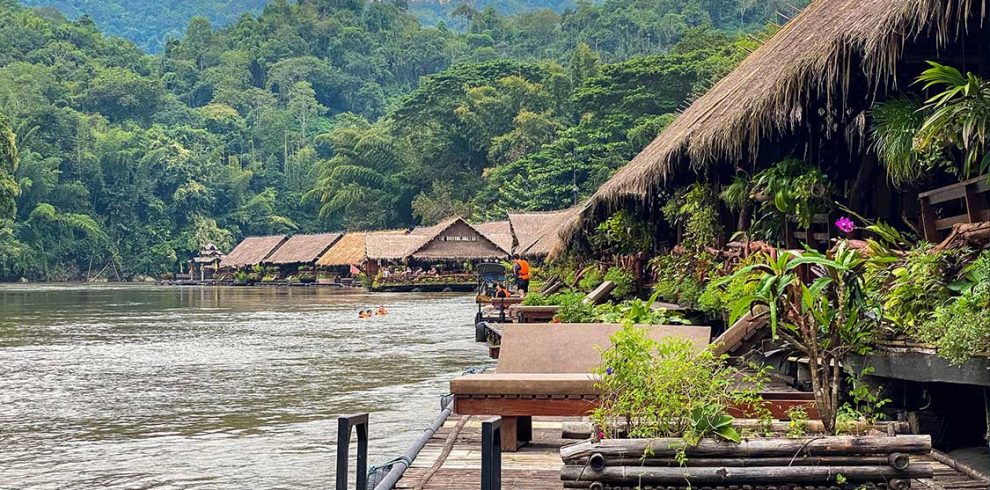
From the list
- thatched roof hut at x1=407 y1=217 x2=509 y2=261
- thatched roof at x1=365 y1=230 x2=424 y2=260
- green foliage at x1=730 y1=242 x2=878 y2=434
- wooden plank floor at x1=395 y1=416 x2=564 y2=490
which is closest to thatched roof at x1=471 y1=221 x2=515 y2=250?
thatched roof hut at x1=407 y1=217 x2=509 y2=261

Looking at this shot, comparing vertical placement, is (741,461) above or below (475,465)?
above

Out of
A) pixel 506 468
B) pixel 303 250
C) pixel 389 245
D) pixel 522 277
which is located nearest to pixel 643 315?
pixel 506 468

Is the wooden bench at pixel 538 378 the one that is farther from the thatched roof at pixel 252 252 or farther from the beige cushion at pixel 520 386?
the thatched roof at pixel 252 252

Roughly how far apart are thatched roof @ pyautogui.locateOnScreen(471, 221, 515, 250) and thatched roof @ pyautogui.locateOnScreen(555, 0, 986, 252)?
145 ft

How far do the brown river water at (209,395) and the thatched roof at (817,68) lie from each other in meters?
3.76

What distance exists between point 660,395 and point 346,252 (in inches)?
2441

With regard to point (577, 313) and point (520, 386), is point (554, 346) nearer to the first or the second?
point (520, 386)

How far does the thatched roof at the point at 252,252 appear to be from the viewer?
73438 mm

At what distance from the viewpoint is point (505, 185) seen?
67.2 metres

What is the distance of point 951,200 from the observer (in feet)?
26.8

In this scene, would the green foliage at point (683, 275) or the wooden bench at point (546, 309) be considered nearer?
the green foliage at point (683, 275)

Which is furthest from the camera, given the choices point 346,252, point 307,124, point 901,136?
point 307,124

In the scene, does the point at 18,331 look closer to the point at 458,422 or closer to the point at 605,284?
→ the point at 605,284

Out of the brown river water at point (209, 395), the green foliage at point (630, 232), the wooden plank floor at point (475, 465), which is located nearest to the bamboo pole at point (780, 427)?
the wooden plank floor at point (475, 465)
